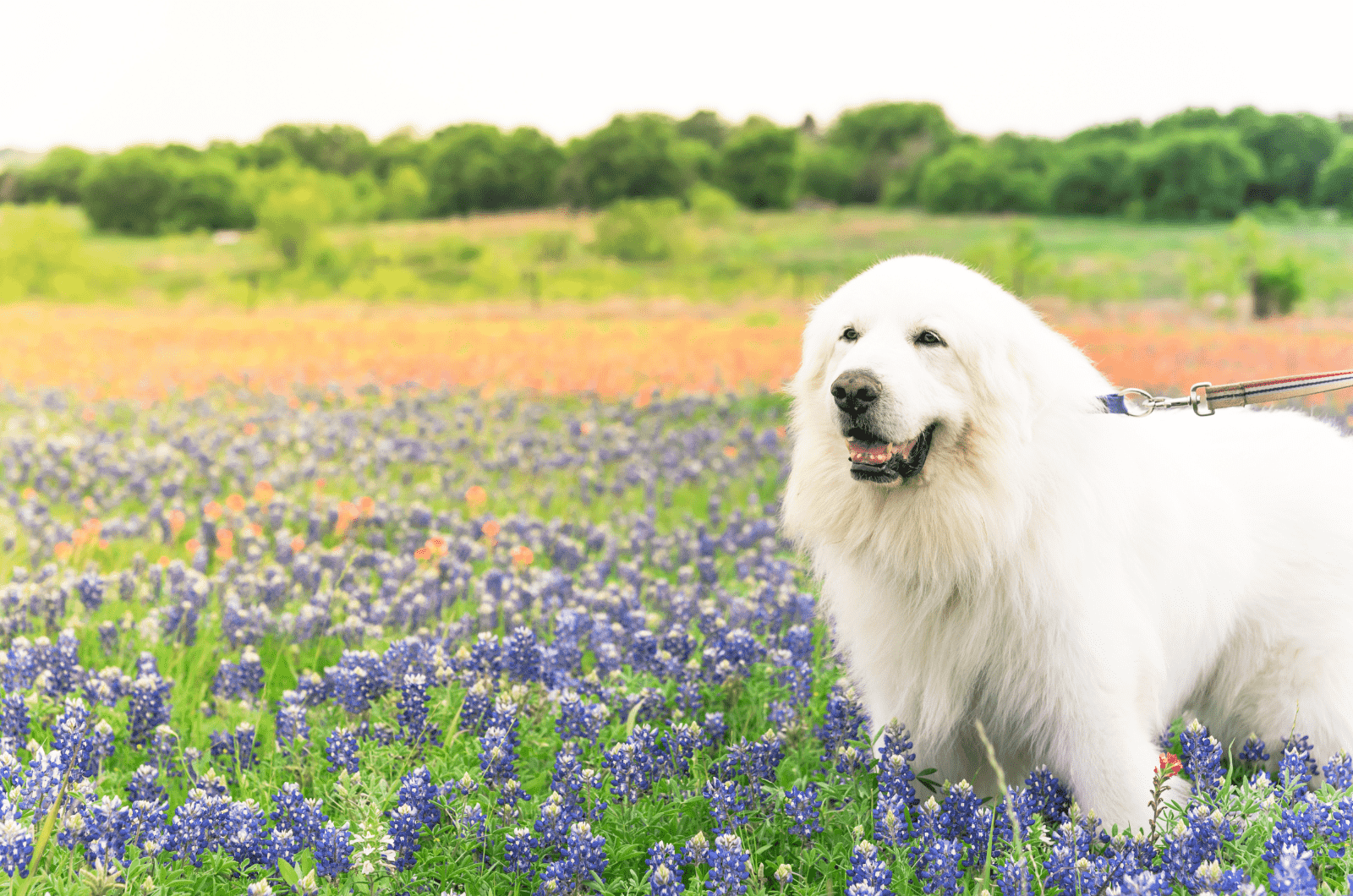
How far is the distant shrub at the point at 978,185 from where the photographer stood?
34656 millimetres

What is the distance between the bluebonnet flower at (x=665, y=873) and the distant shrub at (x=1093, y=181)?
110 ft

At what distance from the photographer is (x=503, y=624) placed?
15.4 ft

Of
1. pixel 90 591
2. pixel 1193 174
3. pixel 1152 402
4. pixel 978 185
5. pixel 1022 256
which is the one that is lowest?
pixel 90 591

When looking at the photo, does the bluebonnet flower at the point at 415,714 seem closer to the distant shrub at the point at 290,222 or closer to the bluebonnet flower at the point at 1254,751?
the bluebonnet flower at the point at 1254,751

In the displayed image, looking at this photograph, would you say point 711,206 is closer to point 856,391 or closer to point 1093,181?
Answer: point 1093,181

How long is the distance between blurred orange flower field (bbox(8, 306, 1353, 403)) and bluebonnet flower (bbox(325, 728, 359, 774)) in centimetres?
848

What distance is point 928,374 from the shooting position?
9.04 ft

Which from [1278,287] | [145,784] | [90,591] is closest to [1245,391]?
[145,784]

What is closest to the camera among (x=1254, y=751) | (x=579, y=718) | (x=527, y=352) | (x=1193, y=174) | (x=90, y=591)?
(x=1254, y=751)

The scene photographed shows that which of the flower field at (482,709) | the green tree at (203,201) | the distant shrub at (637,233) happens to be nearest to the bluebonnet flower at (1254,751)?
the flower field at (482,709)

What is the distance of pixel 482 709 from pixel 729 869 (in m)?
1.25

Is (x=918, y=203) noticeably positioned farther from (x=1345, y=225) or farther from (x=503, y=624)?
(x=503, y=624)

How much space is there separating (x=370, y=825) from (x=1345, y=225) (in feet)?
61.7

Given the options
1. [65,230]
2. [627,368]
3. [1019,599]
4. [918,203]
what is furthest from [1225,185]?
[65,230]
